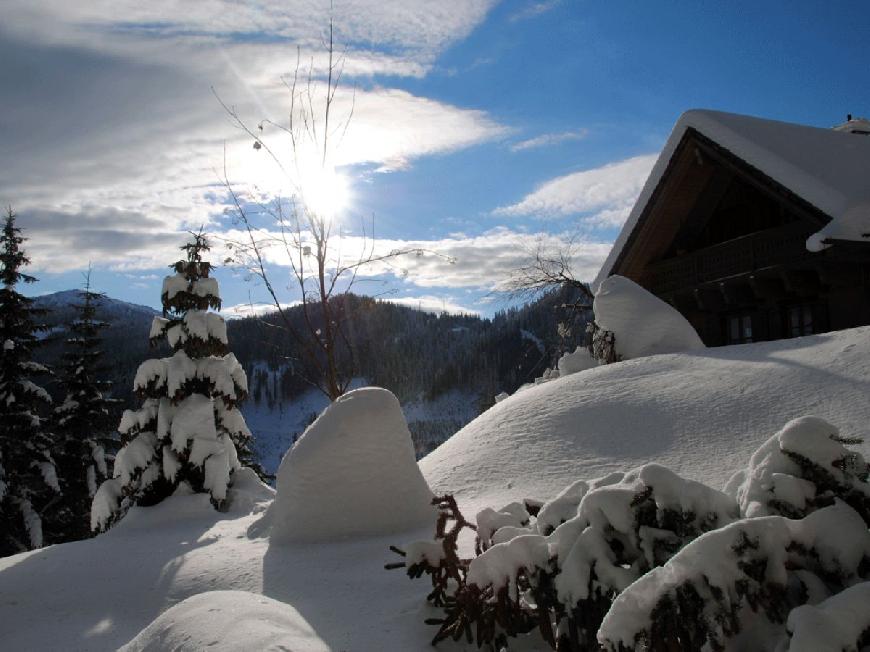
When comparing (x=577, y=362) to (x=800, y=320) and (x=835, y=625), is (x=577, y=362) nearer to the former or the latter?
(x=800, y=320)

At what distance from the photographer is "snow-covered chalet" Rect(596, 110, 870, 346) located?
10969 millimetres

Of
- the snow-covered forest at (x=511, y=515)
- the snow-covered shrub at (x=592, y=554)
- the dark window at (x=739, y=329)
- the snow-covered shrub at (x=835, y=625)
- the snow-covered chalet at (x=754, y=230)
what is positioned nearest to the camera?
the snow-covered shrub at (x=835, y=625)

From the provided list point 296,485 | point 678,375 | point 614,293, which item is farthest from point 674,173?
point 296,485

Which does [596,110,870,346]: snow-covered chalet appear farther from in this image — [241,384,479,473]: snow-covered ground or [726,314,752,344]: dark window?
[241,384,479,473]: snow-covered ground

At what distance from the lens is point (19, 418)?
18.8 metres

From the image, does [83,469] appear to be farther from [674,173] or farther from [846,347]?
[846,347]

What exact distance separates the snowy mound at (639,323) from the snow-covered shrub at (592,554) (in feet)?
25.8

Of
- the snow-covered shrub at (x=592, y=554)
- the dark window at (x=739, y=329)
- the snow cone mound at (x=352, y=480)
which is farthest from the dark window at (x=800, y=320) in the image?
the snow-covered shrub at (x=592, y=554)

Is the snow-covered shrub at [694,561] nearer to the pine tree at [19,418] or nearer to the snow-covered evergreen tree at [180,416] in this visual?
the snow-covered evergreen tree at [180,416]

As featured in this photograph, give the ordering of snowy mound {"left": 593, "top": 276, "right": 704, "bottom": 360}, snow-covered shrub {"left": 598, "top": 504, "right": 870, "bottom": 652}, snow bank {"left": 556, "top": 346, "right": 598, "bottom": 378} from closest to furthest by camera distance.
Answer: snow-covered shrub {"left": 598, "top": 504, "right": 870, "bottom": 652}, snowy mound {"left": 593, "top": 276, "right": 704, "bottom": 360}, snow bank {"left": 556, "top": 346, "right": 598, "bottom": 378}

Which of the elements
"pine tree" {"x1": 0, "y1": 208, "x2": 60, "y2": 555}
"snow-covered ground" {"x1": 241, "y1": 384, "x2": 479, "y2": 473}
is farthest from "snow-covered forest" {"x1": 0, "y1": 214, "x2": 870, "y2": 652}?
"snow-covered ground" {"x1": 241, "y1": 384, "x2": 479, "y2": 473}

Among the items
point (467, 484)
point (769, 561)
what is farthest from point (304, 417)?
point (769, 561)

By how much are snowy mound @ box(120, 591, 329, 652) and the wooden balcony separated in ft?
39.8

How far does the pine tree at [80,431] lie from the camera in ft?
69.2
